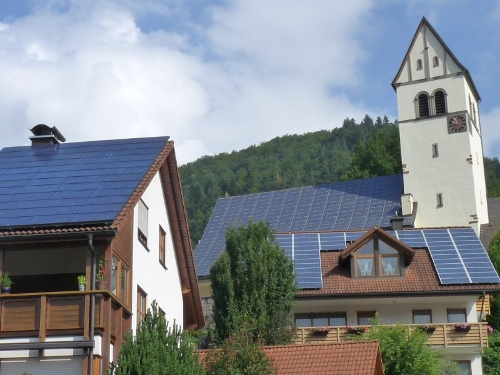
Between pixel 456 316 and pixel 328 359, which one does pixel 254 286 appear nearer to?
pixel 456 316

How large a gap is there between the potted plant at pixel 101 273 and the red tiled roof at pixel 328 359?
5.56 metres

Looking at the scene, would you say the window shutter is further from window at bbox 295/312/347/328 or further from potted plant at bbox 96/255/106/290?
window at bbox 295/312/347/328

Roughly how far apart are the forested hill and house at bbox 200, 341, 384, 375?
6807 centimetres

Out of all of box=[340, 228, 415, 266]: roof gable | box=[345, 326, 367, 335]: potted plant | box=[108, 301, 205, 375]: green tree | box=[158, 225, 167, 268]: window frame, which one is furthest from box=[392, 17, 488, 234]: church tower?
box=[108, 301, 205, 375]: green tree

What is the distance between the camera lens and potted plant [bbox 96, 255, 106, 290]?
20.6 metres

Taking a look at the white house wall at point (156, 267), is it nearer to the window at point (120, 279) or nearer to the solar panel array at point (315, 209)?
the window at point (120, 279)

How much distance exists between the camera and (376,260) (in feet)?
137

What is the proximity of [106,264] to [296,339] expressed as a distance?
1849cm

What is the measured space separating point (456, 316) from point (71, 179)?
22.3 metres

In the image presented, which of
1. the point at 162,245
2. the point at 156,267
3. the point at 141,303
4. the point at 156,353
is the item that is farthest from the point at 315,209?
the point at 156,353

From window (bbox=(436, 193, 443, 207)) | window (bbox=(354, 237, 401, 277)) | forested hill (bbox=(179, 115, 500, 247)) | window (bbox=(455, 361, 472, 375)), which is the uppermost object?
forested hill (bbox=(179, 115, 500, 247))

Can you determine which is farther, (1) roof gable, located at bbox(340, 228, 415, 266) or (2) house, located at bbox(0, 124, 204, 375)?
(1) roof gable, located at bbox(340, 228, 415, 266)

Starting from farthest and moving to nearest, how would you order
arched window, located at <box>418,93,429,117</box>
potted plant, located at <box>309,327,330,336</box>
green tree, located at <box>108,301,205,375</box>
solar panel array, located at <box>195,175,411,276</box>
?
arched window, located at <box>418,93,429,117</box>
solar panel array, located at <box>195,175,411,276</box>
potted plant, located at <box>309,327,330,336</box>
green tree, located at <box>108,301,205,375</box>

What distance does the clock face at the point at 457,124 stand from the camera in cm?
5772
